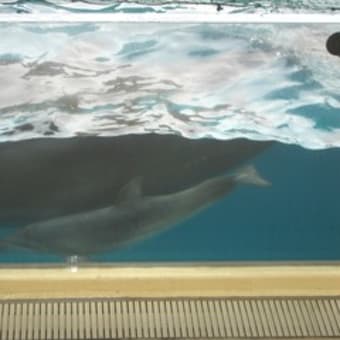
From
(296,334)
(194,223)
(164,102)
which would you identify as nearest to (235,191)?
(194,223)

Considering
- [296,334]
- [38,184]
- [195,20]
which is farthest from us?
[296,334]

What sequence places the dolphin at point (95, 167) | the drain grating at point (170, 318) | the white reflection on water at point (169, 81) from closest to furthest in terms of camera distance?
the white reflection on water at point (169, 81) < the dolphin at point (95, 167) < the drain grating at point (170, 318)

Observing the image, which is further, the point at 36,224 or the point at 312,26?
the point at 36,224

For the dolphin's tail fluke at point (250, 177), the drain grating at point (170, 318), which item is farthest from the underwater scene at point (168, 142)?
the drain grating at point (170, 318)

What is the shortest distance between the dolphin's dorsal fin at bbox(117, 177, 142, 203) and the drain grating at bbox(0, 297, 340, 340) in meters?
0.37

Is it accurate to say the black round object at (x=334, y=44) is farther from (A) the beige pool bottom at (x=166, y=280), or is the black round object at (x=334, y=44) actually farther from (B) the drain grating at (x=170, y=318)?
(B) the drain grating at (x=170, y=318)

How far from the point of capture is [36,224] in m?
2.14

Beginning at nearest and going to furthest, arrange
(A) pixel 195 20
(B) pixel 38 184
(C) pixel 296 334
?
(A) pixel 195 20, (B) pixel 38 184, (C) pixel 296 334

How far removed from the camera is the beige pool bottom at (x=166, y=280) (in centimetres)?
223

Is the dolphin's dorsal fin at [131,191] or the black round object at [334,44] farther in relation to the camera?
the dolphin's dorsal fin at [131,191]

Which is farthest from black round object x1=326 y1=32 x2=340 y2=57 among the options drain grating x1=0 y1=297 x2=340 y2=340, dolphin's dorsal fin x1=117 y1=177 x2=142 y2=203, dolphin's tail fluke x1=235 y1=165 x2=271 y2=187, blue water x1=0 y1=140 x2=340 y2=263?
drain grating x1=0 y1=297 x2=340 y2=340

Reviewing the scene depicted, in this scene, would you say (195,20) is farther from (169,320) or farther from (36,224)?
(169,320)

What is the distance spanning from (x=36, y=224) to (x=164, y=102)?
0.53 meters

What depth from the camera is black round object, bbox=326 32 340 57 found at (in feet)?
6.38
